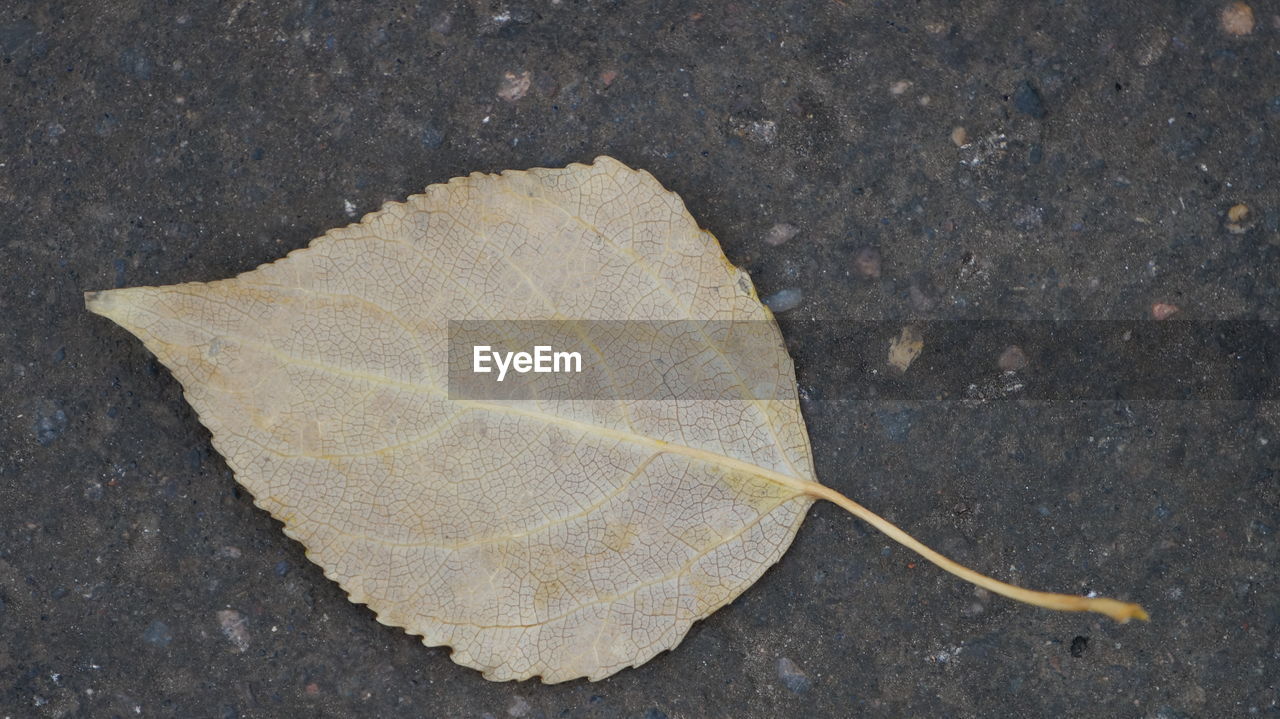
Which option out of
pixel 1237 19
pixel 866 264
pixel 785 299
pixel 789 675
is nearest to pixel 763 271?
pixel 785 299

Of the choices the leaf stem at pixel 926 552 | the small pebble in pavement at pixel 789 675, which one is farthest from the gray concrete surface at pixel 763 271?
the leaf stem at pixel 926 552

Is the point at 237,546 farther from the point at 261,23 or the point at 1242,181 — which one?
the point at 1242,181

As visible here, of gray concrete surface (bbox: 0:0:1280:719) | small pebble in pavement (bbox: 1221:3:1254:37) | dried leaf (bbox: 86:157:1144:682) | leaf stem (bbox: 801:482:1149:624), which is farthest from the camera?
small pebble in pavement (bbox: 1221:3:1254:37)

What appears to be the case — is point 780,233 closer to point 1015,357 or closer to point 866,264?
→ point 866,264

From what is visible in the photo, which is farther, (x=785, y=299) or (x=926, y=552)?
(x=785, y=299)

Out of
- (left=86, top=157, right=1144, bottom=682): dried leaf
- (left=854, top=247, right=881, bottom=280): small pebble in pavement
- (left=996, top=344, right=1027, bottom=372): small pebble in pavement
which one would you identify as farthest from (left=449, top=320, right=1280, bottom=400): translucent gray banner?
(left=86, top=157, right=1144, bottom=682): dried leaf

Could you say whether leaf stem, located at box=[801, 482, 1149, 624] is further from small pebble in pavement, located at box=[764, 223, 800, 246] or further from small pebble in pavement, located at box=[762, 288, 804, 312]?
small pebble in pavement, located at box=[764, 223, 800, 246]
